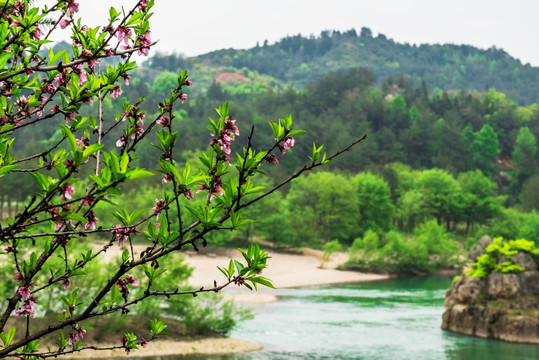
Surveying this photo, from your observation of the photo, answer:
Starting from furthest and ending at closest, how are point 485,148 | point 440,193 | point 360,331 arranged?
point 485,148 → point 440,193 → point 360,331

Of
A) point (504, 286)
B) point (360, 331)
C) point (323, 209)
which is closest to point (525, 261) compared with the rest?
point (504, 286)

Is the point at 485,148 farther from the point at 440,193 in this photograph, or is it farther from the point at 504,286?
the point at 504,286

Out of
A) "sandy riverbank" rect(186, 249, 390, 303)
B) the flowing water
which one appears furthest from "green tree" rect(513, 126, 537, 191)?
the flowing water

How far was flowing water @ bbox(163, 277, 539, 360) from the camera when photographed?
3000cm

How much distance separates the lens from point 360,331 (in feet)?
113

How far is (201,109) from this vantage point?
13138cm

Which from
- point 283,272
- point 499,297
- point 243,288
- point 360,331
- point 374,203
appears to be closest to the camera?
point 360,331

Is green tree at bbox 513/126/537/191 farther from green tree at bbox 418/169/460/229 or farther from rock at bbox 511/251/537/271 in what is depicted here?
rock at bbox 511/251/537/271

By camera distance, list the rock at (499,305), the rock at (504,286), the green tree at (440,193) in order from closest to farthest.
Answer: the rock at (499,305) < the rock at (504,286) < the green tree at (440,193)

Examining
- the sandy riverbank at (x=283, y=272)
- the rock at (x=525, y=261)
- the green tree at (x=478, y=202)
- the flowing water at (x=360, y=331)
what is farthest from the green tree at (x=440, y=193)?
the rock at (x=525, y=261)

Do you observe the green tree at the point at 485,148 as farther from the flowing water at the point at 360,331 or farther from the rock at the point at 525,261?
the rock at the point at 525,261

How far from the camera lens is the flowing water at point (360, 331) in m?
30.0

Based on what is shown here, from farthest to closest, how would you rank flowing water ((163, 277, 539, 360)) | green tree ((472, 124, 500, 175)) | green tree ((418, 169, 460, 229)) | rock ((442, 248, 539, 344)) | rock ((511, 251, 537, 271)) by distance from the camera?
green tree ((472, 124, 500, 175)), green tree ((418, 169, 460, 229)), rock ((511, 251, 537, 271)), rock ((442, 248, 539, 344)), flowing water ((163, 277, 539, 360))

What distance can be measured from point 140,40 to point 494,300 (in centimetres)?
3294
